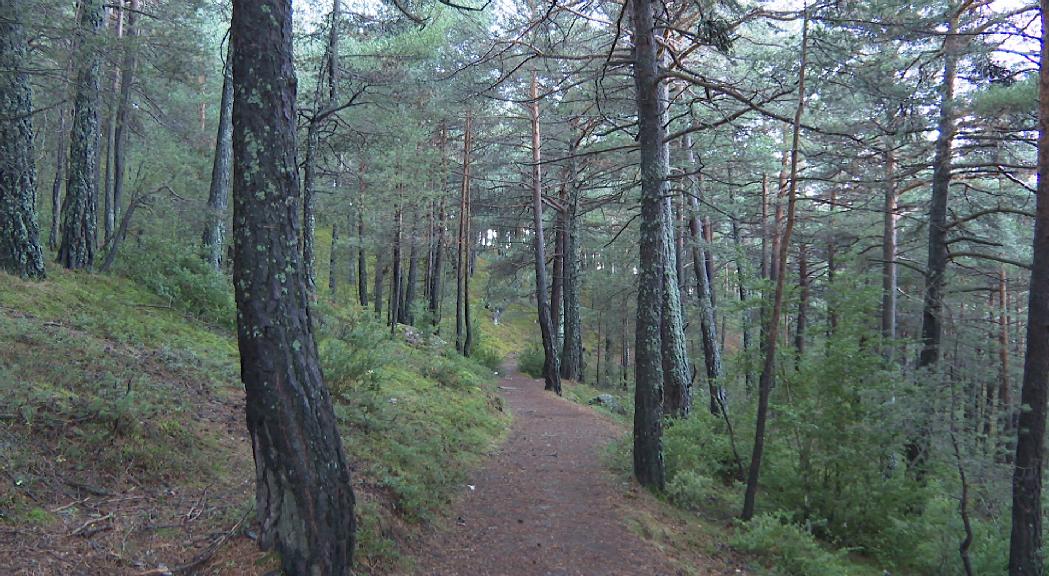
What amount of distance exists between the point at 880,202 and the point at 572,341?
10.3 m

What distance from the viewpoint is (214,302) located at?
10.5 m

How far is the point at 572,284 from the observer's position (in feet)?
66.2

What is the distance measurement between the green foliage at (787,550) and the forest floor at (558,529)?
0.30 m

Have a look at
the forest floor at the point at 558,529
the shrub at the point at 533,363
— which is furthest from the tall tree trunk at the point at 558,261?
the forest floor at the point at 558,529

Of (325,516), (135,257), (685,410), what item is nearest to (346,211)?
(135,257)

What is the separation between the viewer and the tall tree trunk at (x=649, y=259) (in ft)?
24.5

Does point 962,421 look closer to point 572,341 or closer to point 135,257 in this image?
point 135,257

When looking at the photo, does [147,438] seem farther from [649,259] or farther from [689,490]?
[689,490]

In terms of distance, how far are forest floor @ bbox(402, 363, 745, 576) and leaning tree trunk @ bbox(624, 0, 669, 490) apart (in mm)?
751

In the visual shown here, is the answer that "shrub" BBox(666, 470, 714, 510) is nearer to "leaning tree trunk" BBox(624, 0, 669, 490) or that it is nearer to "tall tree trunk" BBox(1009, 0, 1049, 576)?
"leaning tree trunk" BBox(624, 0, 669, 490)

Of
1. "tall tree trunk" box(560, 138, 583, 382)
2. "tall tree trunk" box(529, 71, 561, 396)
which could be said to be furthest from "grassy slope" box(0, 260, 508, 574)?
"tall tree trunk" box(560, 138, 583, 382)

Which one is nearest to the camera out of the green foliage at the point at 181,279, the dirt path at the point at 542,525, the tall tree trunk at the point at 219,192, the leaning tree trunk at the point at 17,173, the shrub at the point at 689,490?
the dirt path at the point at 542,525

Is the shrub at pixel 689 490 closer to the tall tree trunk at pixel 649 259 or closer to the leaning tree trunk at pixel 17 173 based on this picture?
the tall tree trunk at pixel 649 259

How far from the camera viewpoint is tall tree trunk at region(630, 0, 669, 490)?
24.5 ft
